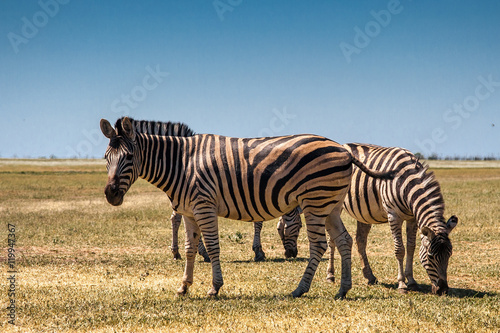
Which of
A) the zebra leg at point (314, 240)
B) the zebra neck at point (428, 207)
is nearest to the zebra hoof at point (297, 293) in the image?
the zebra leg at point (314, 240)

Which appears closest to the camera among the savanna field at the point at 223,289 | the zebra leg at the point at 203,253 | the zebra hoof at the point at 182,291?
the savanna field at the point at 223,289

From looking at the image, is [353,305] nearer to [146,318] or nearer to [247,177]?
Answer: [247,177]

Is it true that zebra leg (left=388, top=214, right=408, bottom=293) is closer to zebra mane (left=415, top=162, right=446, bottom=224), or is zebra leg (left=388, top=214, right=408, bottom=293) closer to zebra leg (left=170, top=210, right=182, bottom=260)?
zebra mane (left=415, top=162, right=446, bottom=224)

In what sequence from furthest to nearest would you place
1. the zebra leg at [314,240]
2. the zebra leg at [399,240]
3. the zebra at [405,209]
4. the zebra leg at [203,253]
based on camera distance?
the zebra leg at [203,253] < the zebra leg at [399,240] < the zebra at [405,209] < the zebra leg at [314,240]

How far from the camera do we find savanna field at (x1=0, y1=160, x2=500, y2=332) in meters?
6.95

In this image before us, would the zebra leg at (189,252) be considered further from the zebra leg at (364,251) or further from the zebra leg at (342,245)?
the zebra leg at (364,251)

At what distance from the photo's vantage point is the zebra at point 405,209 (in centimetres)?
850

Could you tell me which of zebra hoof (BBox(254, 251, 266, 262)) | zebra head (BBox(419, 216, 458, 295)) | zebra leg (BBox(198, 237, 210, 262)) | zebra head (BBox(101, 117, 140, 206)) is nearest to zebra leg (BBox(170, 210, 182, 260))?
zebra leg (BBox(198, 237, 210, 262))

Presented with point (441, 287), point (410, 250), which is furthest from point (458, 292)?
point (410, 250)

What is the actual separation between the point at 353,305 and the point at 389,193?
8.42ft

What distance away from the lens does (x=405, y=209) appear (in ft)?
30.4

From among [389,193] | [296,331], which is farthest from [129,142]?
[389,193]

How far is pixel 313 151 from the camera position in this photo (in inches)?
327

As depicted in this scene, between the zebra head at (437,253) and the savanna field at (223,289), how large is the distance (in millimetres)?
281
